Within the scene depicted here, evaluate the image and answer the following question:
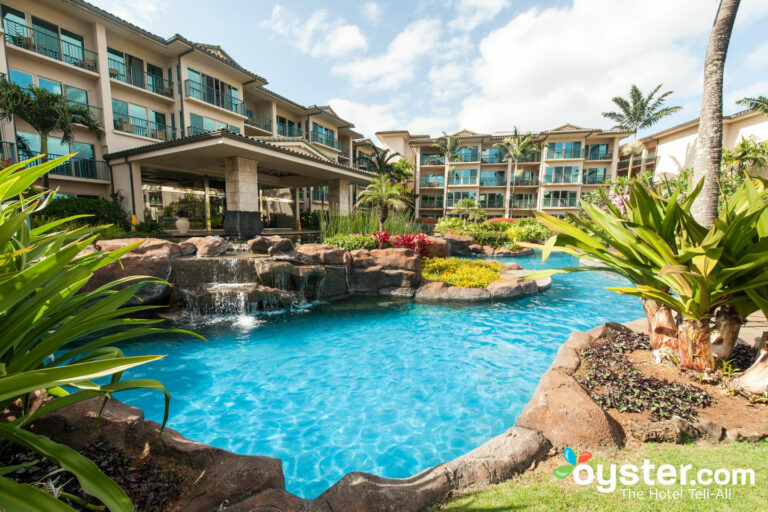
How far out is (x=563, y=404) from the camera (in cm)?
303

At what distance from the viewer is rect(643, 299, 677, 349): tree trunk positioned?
12.3 feet

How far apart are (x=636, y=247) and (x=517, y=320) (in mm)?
4585

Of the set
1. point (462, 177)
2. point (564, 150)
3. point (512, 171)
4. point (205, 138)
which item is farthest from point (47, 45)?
point (564, 150)

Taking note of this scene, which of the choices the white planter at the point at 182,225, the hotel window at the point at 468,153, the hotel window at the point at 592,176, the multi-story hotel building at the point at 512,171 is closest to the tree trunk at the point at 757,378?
the white planter at the point at 182,225

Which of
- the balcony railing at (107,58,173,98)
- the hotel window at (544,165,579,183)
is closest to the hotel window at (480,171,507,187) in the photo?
the hotel window at (544,165,579,183)

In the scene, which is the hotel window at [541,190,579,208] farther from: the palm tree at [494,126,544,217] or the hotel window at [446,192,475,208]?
the hotel window at [446,192,475,208]

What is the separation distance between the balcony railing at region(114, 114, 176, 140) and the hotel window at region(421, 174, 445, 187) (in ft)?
95.4

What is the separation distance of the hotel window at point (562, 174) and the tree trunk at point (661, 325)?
37.4m

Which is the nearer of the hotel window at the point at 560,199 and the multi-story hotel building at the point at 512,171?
the multi-story hotel building at the point at 512,171

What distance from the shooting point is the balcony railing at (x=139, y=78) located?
1638 cm

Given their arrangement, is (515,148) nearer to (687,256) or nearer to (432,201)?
(432,201)

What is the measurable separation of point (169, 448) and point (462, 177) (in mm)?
40795

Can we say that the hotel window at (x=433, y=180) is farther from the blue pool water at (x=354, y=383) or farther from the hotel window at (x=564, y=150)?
the blue pool water at (x=354, y=383)

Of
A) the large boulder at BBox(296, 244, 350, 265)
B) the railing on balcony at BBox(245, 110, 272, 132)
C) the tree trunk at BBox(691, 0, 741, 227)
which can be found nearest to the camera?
the tree trunk at BBox(691, 0, 741, 227)
